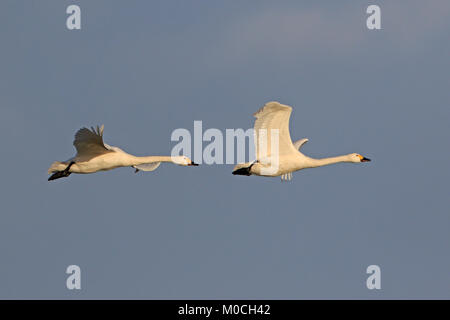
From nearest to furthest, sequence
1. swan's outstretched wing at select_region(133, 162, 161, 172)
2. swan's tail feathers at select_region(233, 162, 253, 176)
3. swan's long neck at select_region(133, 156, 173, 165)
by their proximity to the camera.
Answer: swan's tail feathers at select_region(233, 162, 253, 176) < swan's long neck at select_region(133, 156, 173, 165) < swan's outstretched wing at select_region(133, 162, 161, 172)

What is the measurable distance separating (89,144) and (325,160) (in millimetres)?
8535

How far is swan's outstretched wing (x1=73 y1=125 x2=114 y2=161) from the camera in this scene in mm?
46969

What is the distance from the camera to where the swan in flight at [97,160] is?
48000 millimetres

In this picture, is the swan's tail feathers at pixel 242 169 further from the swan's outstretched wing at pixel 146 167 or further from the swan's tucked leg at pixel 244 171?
the swan's outstretched wing at pixel 146 167

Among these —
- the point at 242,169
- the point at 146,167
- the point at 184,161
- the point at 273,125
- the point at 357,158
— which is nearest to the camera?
the point at 273,125

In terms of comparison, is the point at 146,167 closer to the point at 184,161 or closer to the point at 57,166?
the point at 184,161

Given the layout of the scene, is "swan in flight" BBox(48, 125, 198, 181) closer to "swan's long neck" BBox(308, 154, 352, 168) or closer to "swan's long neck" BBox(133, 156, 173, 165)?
"swan's long neck" BBox(133, 156, 173, 165)

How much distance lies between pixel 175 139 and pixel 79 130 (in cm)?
343

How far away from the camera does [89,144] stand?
157ft

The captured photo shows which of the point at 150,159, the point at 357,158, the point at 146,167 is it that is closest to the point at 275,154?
the point at 357,158

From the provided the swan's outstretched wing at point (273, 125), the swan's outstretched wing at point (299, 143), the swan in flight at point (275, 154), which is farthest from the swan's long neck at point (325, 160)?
the swan's outstretched wing at point (299, 143)

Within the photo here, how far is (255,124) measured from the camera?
4659cm

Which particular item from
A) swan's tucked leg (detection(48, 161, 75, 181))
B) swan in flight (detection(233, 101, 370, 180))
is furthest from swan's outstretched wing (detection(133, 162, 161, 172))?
swan in flight (detection(233, 101, 370, 180))
